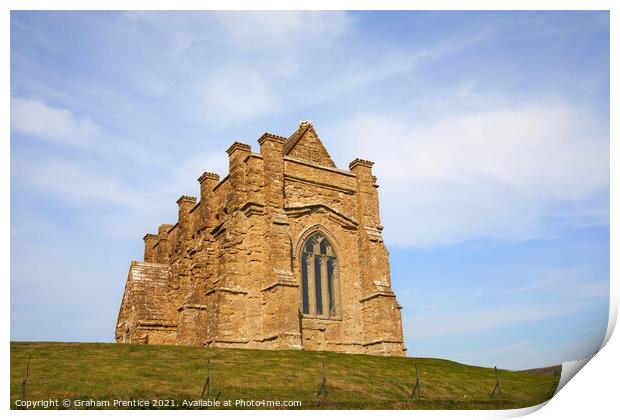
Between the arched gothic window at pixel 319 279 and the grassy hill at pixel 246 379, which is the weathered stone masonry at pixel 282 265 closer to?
the arched gothic window at pixel 319 279

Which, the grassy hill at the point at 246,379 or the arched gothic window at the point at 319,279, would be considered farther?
the arched gothic window at the point at 319,279

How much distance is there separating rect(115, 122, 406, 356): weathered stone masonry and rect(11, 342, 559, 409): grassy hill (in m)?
2.82

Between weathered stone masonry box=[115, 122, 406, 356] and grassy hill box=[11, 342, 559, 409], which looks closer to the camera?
grassy hill box=[11, 342, 559, 409]

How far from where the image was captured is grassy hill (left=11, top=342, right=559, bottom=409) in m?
11.8

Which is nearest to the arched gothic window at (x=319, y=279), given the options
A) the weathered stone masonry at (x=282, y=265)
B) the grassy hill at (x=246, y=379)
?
the weathered stone masonry at (x=282, y=265)

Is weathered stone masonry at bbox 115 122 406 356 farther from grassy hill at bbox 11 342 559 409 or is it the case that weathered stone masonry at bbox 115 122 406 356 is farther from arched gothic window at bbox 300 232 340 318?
grassy hill at bbox 11 342 559 409

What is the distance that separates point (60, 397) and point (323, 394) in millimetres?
5618

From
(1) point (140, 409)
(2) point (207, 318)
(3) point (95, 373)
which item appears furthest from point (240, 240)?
(1) point (140, 409)

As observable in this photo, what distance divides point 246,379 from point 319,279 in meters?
10.2

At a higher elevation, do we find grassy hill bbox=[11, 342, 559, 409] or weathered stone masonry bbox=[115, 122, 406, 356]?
weathered stone masonry bbox=[115, 122, 406, 356]

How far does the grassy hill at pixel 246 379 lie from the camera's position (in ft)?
38.8

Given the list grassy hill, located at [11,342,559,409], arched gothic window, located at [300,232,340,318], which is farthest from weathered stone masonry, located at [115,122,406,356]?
grassy hill, located at [11,342,559,409]

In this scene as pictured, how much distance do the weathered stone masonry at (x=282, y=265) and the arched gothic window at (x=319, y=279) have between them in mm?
45

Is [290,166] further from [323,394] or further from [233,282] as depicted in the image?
[323,394]
